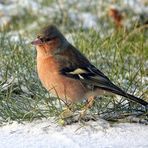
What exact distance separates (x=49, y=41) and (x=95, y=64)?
101 cm

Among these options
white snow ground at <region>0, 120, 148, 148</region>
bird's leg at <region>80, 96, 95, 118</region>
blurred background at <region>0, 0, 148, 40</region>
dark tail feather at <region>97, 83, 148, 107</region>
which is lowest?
blurred background at <region>0, 0, 148, 40</region>

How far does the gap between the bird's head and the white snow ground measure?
68 cm

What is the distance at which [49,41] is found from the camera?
529cm

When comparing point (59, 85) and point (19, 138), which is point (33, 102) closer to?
point (59, 85)

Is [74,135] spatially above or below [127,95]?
below

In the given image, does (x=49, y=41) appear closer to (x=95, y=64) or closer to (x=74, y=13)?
(x=95, y=64)

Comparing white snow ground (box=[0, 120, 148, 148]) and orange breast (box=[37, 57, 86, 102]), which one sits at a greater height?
orange breast (box=[37, 57, 86, 102])

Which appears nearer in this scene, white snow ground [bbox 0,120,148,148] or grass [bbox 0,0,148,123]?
white snow ground [bbox 0,120,148,148]

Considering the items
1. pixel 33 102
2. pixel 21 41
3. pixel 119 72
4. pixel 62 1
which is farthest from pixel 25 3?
pixel 33 102

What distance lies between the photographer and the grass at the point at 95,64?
4898mm

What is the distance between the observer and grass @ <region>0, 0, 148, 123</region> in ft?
16.1

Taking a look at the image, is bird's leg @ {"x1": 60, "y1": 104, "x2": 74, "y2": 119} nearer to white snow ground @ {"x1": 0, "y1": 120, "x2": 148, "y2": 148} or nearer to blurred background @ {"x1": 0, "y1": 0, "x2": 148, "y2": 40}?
white snow ground @ {"x1": 0, "y1": 120, "x2": 148, "y2": 148}

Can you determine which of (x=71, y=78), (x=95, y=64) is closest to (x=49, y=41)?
(x=71, y=78)

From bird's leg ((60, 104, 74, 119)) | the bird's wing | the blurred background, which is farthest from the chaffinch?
the blurred background
